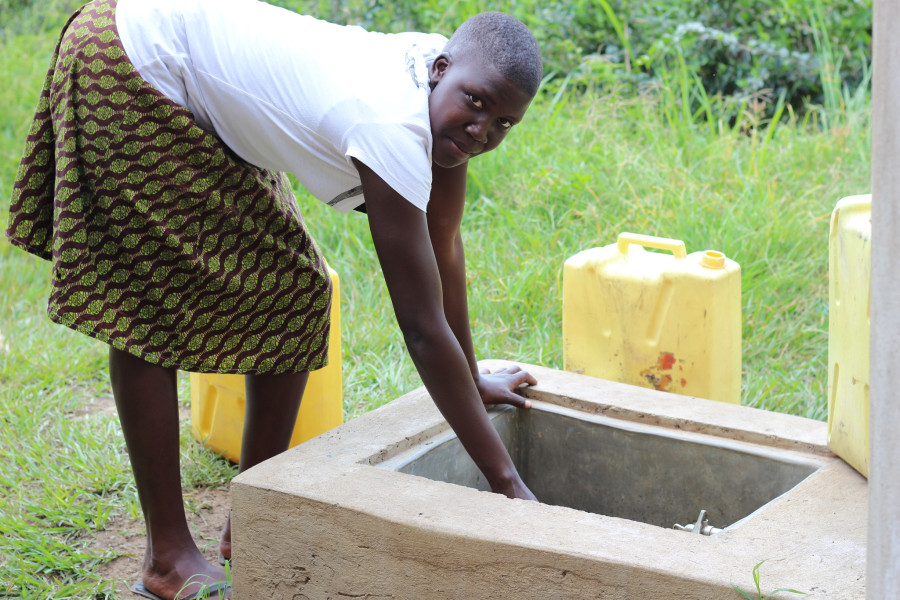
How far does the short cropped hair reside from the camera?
179cm

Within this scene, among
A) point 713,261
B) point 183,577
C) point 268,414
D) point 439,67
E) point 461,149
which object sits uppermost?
point 439,67

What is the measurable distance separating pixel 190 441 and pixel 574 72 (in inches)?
123

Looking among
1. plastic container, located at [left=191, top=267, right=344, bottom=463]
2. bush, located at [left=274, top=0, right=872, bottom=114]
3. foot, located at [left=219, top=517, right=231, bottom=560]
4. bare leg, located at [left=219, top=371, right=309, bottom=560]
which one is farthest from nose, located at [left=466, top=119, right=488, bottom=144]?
bush, located at [left=274, top=0, right=872, bottom=114]

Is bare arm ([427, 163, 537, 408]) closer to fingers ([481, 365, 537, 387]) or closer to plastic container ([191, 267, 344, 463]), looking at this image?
fingers ([481, 365, 537, 387])

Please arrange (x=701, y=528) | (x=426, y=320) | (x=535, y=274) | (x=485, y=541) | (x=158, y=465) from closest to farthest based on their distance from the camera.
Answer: (x=485, y=541), (x=426, y=320), (x=701, y=528), (x=158, y=465), (x=535, y=274)

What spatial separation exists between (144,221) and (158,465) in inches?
20.0

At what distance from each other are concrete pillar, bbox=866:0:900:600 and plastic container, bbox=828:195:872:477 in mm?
790

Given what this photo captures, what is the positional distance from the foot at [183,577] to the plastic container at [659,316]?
1.17 metres

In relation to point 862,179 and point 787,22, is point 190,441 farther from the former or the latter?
point 787,22

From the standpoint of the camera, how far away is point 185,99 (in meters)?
2.01

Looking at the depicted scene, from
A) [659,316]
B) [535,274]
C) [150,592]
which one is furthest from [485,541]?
[535,274]

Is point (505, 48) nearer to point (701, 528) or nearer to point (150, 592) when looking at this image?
point (701, 528)

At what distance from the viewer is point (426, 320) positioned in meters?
1.86

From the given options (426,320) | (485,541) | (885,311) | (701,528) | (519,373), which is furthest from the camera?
(519,373)
